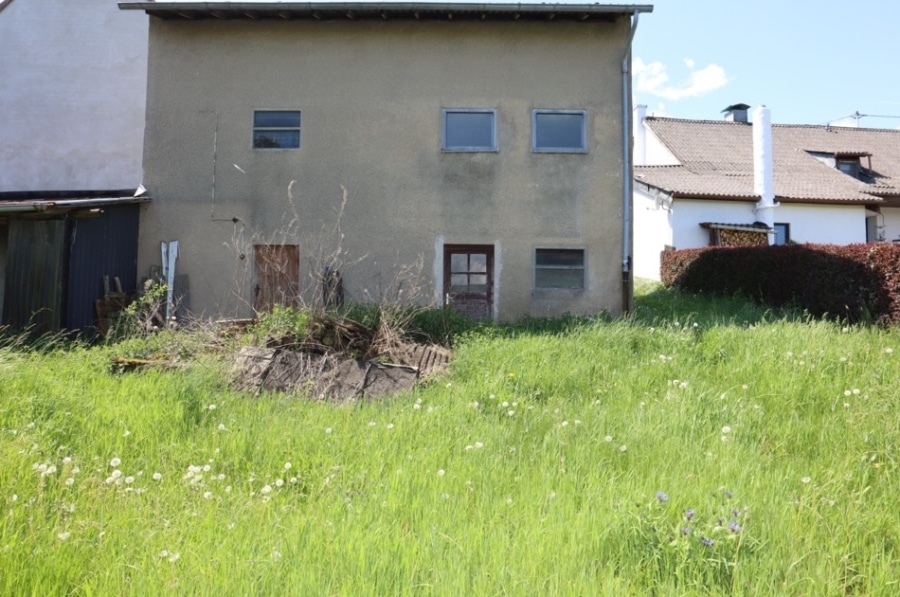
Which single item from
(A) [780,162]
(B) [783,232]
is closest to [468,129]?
(B) [783,232]

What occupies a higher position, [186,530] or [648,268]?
[648,268]

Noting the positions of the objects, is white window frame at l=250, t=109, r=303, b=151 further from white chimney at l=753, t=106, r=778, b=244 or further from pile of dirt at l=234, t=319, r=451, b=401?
white chimney at l=753, t=106, r=778, b=244

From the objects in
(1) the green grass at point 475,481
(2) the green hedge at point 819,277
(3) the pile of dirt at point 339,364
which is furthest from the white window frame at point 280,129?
(2) the green hedge at point 819,277

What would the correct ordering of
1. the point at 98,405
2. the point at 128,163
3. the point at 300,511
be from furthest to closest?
the point at 128,163
the point at 98,405
the point at 300,511

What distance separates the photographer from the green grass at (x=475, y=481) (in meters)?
2.53

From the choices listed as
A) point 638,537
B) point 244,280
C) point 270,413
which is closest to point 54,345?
point 244,280

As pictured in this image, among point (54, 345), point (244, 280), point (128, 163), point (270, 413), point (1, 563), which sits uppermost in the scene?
point (128, 163)

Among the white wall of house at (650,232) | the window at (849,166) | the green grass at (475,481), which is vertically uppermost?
the window at (849,166)

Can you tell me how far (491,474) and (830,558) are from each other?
→ 187 cm

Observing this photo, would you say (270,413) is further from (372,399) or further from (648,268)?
(648,268)

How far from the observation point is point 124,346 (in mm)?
7207

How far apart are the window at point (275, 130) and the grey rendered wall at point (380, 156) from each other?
157mm

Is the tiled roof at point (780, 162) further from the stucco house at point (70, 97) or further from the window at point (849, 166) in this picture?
the stucco house at point (70, 97)

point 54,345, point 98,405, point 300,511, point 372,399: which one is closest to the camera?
point 300,511
